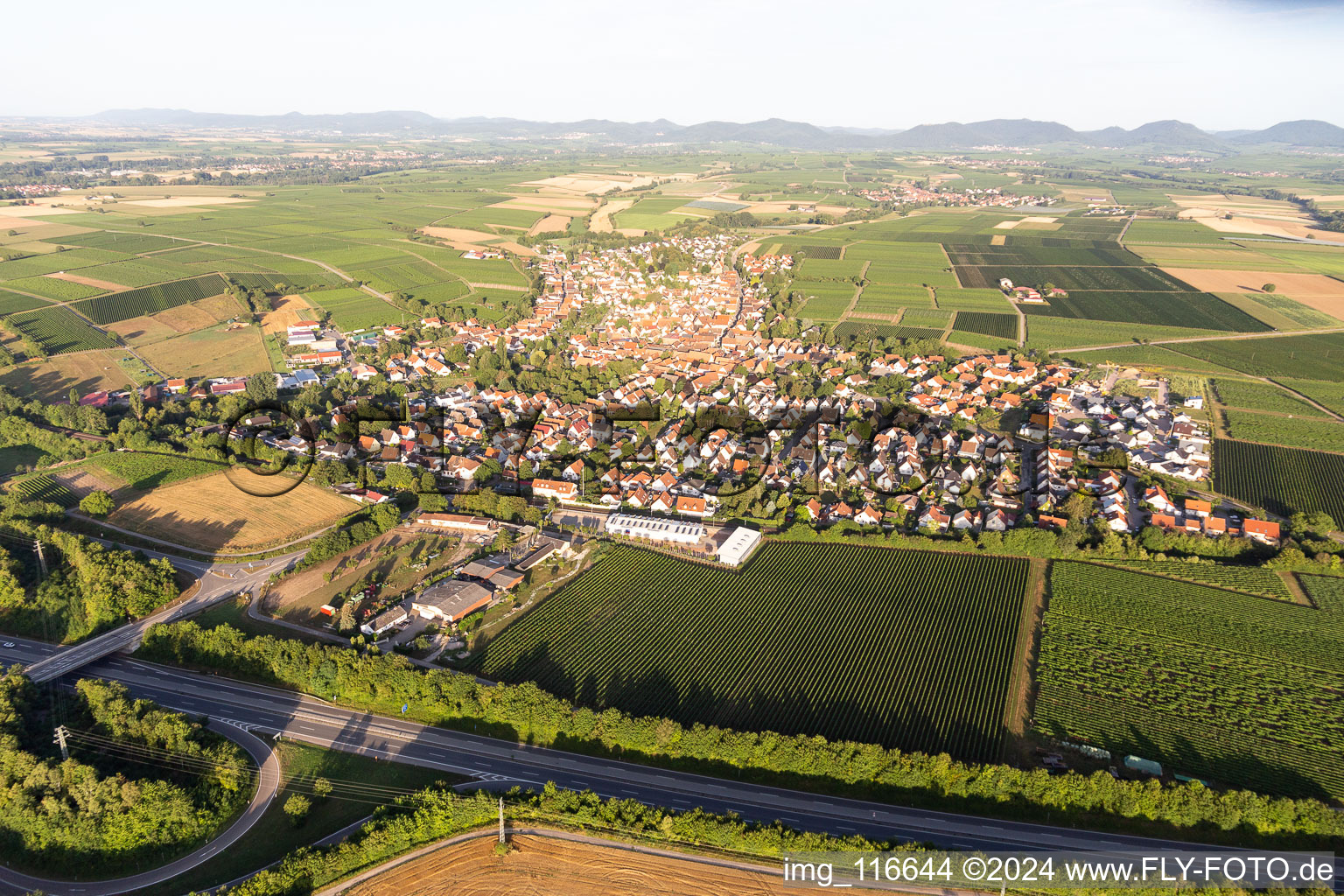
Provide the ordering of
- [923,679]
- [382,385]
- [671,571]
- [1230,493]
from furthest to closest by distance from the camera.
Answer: [382,385], [1230,493], [671,571], [923,679]

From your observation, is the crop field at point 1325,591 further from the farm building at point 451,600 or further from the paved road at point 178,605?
the paved road at point 178,605

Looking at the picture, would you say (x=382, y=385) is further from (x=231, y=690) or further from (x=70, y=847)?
(x=70, y=847)

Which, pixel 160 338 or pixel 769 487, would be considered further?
pixel 160 338

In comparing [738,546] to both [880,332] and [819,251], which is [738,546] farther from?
[819,251]

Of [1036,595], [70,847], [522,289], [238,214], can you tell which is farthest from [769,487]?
[238,214]

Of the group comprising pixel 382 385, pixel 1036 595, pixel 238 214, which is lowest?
pixel 1036 595

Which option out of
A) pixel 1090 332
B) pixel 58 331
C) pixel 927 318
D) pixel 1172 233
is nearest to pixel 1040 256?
pixel 1090 332
